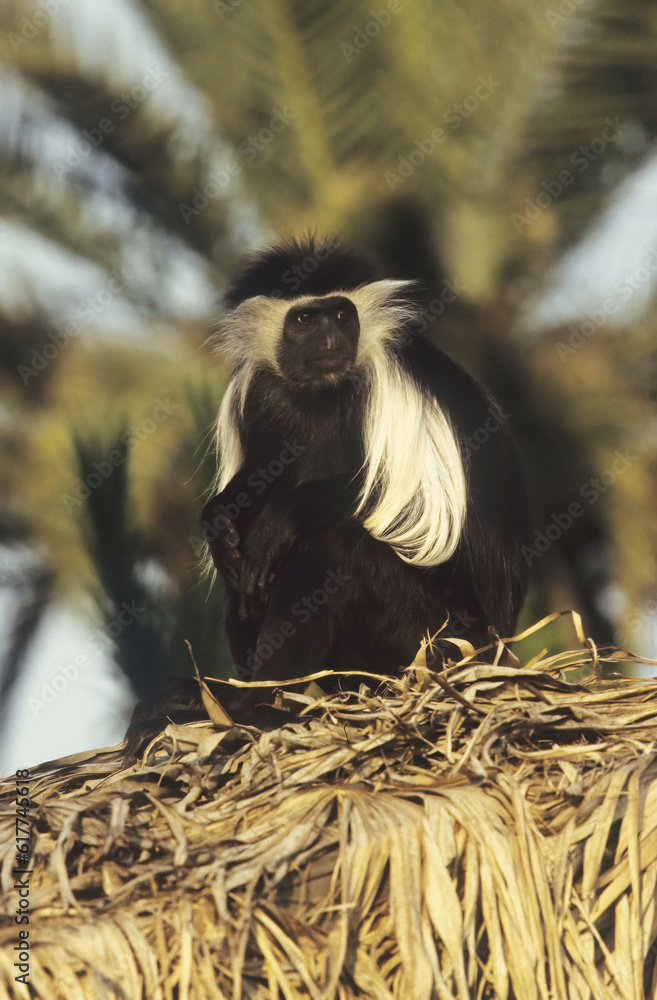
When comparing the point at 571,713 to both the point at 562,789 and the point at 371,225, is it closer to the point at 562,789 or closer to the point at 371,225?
the point at 562,789

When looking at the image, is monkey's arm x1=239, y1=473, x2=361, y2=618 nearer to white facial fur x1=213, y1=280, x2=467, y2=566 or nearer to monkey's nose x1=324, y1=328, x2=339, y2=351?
white facial fur x1=213, y1=280, x2=467, y2=566

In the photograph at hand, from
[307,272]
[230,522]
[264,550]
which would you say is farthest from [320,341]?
[264,550]

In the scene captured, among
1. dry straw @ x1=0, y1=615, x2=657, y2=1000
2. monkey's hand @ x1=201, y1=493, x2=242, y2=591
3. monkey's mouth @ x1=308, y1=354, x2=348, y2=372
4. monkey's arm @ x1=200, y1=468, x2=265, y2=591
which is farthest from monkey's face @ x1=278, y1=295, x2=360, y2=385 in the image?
dry straw @ x1=0, y1=615, x2=657, y2=1000

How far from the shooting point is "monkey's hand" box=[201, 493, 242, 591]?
3.43 m

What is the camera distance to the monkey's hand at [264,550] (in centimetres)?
321

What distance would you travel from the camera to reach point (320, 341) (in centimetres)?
378

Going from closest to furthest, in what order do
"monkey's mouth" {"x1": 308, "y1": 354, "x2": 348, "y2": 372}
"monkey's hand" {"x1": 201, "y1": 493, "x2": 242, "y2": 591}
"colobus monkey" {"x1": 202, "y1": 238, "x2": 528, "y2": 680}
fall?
"colobus monkey" {"x1": 202, "y1": 238, "x2": 528, "y2": 680} < "monkey's hand" {"x1": 201, "y1": 493, "x2": 242, "y2": 591} < "monkey's mouth" {"x1": 308, "y1": 354, "x2": 348, "y2": 372}

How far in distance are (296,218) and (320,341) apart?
4.40 feet

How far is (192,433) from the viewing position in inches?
201

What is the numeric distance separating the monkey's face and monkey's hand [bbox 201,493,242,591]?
2.14 feet

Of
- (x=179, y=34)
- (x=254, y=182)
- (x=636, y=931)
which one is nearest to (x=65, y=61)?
(x=179, y=34)

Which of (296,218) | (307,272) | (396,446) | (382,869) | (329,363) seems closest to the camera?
(382,869)

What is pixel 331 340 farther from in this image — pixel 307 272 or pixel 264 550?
pixel 264 550

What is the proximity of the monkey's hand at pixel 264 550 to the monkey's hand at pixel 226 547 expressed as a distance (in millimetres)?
69
